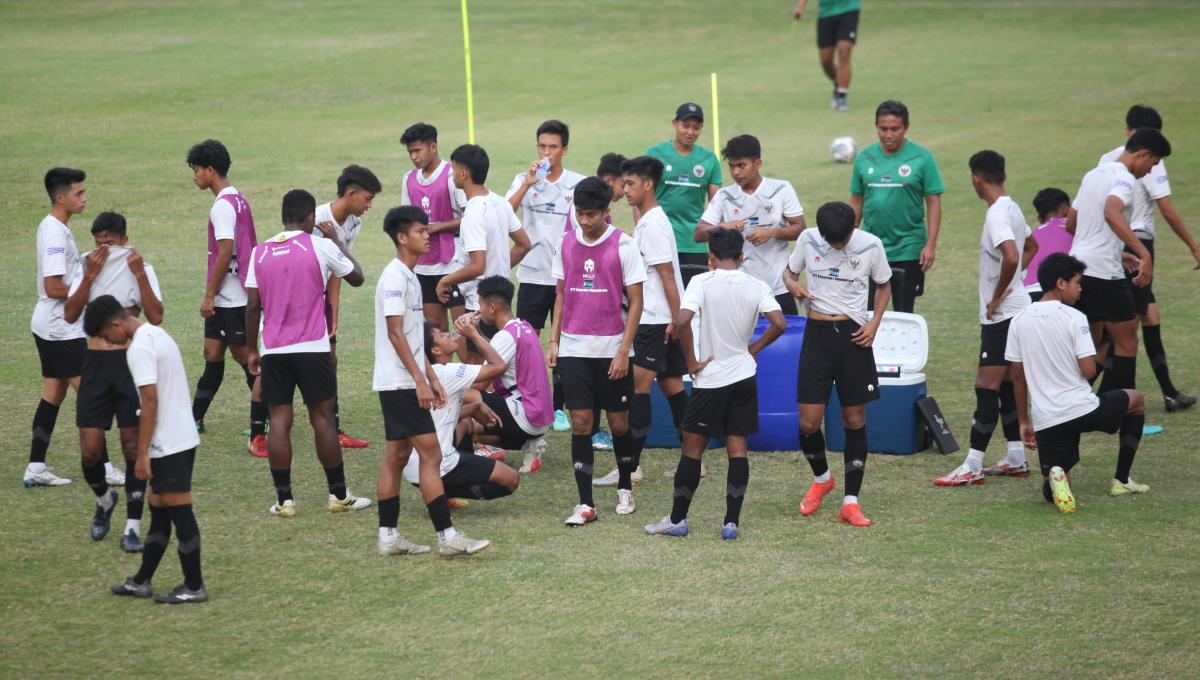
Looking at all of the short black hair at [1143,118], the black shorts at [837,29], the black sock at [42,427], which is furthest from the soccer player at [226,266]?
the black shorts at [837,29]

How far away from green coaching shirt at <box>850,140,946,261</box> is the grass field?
1.52 meters

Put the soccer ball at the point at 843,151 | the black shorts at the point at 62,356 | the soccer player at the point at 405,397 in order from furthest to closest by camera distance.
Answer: the soccer ball at the point at 843,151
the black shorts at the point at 62,356
the soccer player at the point at 405,397

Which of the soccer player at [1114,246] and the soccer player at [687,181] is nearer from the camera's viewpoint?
the soccer player at [1114,246]

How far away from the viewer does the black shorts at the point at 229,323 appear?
1052 cm

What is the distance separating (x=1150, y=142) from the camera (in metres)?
10.4

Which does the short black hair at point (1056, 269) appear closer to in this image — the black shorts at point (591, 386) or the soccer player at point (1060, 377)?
the soccer player at point (1060, 377)

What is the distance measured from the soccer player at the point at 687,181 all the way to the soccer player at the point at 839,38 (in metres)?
14.4

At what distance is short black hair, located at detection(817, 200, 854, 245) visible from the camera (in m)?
8.93

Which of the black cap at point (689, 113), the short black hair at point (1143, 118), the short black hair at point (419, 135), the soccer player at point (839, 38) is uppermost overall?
the soccer player at point (839, 38)

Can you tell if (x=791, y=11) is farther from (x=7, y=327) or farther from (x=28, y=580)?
(x=28, y=580)

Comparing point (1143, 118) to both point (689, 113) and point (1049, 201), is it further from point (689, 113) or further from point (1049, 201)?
point (689, 113)

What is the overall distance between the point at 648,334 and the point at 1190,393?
5.14 m

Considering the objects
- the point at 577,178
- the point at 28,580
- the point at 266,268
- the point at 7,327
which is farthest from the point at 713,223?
the point at 7,327

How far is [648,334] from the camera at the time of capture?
977 cm
